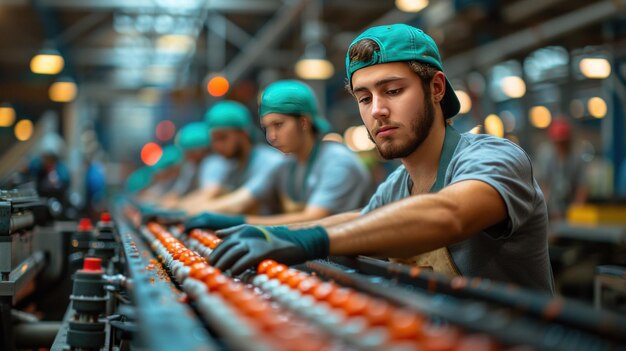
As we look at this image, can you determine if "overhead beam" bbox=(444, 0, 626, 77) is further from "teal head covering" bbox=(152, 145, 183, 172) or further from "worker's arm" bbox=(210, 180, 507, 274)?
"worker's arm" bbox=(210, 180, 507, 274)

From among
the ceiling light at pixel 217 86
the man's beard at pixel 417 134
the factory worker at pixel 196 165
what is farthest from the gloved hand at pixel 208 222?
the ceiling light at pixel 217 86

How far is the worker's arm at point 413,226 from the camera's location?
5.97ft

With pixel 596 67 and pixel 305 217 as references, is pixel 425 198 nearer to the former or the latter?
pixel 305 217

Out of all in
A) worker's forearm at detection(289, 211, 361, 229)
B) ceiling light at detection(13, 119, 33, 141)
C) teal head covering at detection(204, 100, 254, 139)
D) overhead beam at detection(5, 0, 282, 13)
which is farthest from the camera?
ceiling light at detection(13, 119, 33, 141)

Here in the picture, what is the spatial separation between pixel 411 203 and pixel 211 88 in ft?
36.4

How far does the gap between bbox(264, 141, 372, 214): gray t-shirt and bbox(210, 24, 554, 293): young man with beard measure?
1.64 metres

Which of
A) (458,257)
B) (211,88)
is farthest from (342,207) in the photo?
(211,88)

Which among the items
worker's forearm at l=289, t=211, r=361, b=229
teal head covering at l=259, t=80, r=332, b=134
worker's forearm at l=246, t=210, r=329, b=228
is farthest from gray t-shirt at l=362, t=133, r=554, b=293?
teal head covering at l=259, t=80, r=332, b=134

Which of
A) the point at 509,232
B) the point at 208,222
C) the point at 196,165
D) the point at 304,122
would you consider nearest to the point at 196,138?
the point at 196,165

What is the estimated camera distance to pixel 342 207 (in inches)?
173

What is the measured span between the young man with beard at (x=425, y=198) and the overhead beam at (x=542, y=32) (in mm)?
6246

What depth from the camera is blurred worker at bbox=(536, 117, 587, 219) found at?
9.18 m

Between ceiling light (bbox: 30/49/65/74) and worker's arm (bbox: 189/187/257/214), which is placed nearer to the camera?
worker's arm (bbox: 189/187/257/214)

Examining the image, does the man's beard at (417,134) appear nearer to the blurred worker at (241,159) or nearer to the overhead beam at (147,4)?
the blurred worker at (241,159)
